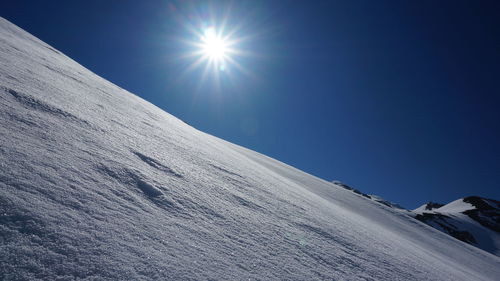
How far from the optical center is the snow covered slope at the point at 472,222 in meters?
46.2

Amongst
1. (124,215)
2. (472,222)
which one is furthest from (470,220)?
(124,215)

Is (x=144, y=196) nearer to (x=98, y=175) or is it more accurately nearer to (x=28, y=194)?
(x=98, y=175)

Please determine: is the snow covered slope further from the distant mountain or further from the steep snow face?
the steep snow face

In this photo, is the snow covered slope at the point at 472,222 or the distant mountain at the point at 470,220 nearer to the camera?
the distant mountain at the point at 470,220

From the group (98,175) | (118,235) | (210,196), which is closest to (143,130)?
(210,196)

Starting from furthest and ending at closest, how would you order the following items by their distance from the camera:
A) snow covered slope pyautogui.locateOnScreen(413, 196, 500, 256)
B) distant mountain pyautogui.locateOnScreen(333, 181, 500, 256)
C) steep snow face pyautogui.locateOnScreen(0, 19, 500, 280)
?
1. snow covered slope pyautogui.locateOnScreen(413, 196, 500, 256)
2. distant mountain pyautogui.locateOnScreen(333, 181, 500, 256)
3. steep snow face pyautogui.locateOnScreen(0, 19, 500, 280)

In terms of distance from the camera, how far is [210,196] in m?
2.95

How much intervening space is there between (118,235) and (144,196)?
2.27 ft

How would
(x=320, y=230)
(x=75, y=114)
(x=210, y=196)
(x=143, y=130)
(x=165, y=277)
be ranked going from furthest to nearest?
1. (x=143, y=130)
2. (x=320, y=230)
3. (x=75, y=114)
4. (x=210, y=196)
5. (x=165, y=277)

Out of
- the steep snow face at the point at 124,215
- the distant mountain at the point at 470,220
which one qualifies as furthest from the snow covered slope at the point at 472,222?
the steep snow face at the point at 124,215

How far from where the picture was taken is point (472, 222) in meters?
55.6

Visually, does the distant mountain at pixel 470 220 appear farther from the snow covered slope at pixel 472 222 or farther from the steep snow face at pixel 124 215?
the steep snow face at pixel 124 215

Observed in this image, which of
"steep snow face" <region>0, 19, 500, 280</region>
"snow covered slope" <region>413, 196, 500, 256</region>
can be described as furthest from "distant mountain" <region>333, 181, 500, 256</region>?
"steep snow face" <region>0, 19, 500, 280</region>

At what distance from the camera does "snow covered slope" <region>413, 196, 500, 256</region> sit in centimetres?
4622
